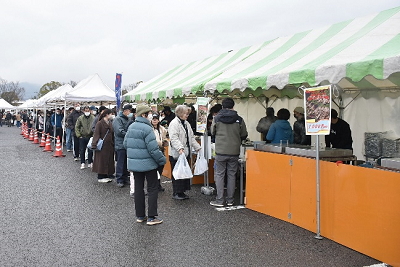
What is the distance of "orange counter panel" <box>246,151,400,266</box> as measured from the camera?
13.7ft

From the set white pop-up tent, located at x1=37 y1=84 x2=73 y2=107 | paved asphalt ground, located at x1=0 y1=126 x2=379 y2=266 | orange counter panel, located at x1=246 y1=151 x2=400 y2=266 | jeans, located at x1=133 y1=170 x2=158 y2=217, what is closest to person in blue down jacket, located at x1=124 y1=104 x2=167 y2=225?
jeans, located at x1=133 y1=170 x2=158 y2=217

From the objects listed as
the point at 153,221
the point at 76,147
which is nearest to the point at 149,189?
the point at 153,221

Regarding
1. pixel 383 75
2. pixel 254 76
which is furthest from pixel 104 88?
pixel 383 75

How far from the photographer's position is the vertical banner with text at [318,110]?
4.82 m

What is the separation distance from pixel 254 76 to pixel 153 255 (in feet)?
11.4

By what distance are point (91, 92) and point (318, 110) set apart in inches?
480

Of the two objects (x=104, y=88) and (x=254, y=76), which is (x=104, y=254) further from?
(x=104, y=88)

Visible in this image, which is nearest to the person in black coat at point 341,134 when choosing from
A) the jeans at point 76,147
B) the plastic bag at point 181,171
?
the plastic bag at point 181,171

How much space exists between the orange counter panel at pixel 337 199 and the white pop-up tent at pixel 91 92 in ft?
33.6

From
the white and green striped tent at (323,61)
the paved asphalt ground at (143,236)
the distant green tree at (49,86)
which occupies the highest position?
the distant green tree at (49,86)

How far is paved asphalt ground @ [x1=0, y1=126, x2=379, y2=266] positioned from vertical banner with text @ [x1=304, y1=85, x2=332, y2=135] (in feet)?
4.89

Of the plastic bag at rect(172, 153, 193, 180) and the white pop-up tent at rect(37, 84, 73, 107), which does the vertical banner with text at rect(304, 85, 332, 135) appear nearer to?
the plastic bag at rect(172, 153, 193, 180)

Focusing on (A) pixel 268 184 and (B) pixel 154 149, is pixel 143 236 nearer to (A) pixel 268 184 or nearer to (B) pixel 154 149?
(B) pixel 154 149

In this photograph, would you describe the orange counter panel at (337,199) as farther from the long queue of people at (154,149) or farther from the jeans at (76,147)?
the jeans at (76,147)
